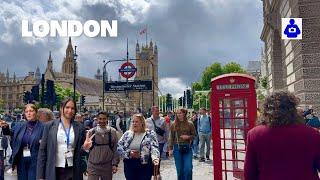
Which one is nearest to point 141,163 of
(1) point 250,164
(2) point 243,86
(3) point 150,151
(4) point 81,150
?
(3) point 150,151

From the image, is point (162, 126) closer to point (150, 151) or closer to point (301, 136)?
point (150, 151)

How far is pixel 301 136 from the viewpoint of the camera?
3.65 m

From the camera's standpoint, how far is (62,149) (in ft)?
19.5

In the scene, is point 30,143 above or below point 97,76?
below

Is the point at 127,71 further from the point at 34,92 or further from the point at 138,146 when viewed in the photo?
the point at 138,146

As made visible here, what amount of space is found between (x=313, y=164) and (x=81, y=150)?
11.3 ft

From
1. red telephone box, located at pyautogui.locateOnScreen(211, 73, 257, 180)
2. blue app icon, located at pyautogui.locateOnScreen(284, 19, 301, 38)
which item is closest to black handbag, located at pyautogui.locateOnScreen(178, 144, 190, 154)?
red telephone box, located at pyautogui.locateOnScreen(211, 73, 257, 180)

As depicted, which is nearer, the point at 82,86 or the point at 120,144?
the point at 120,144

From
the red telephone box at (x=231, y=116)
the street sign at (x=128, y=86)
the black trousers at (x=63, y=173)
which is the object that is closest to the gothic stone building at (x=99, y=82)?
the street sign at (x=128, y=86)

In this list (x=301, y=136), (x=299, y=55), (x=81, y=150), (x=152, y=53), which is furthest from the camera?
(x=152, y=53)

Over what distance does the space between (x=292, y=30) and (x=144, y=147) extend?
1244 centimetres

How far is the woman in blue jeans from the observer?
9.38 meters

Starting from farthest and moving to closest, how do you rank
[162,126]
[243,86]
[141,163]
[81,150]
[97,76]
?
[97,76] → [162,126] → [243,86] → [141,163] → [81,150]

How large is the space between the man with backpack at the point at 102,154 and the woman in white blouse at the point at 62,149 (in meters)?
0.77
